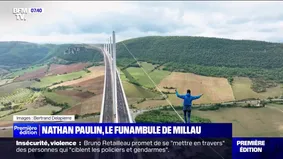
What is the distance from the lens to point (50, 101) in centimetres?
666

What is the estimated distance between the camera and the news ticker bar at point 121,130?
570cm

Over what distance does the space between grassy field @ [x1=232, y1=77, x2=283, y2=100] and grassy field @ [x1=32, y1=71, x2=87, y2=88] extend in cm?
347

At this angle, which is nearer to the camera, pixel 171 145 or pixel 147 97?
pixel 171 145

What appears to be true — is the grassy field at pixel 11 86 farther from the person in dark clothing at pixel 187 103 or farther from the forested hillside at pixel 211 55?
the person in dark clothing at pixel 187 103

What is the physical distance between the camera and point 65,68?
755 centimetres

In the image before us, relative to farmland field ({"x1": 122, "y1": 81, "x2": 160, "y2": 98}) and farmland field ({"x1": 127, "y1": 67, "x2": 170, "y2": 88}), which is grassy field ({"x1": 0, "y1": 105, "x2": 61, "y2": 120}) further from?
farmland field ({"x1": 127, "y1": 67, "x2": 170, "y2": 88})

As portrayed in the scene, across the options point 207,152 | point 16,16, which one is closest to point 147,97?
point 207,152

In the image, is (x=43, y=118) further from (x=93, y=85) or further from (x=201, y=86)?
(x=201, y=86)

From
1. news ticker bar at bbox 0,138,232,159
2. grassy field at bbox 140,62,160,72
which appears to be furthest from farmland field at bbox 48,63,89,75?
news ticker bar at bbox 0,138,232,159

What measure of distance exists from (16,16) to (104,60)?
254cm

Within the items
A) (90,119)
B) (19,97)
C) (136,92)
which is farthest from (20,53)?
(136,92)

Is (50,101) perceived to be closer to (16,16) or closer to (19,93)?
(19,93)

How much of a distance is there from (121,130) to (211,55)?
3765 millimetres

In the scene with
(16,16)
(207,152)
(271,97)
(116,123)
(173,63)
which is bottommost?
(207,152)
